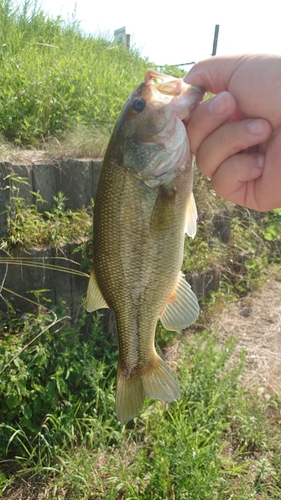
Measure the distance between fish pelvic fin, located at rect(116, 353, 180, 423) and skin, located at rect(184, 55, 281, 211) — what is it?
882mm

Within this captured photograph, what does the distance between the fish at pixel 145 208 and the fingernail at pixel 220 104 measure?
9 cm

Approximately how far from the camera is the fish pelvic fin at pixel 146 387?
196cm

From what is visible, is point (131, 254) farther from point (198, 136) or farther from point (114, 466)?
point (114, 466)

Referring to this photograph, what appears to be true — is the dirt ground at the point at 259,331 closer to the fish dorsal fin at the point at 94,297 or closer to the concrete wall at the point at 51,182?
the concrete wall at the point at 51,182

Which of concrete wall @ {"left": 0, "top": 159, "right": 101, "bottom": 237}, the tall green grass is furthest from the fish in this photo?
the tall green grass

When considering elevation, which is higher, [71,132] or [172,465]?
[71,132]

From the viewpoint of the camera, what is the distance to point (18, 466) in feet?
10.0

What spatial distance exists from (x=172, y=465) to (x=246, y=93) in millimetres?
2315

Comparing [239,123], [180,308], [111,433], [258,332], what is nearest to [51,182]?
[111,433]

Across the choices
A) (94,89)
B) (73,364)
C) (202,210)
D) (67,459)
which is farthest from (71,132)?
(67,459)

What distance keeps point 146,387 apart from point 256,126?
3.97 ft

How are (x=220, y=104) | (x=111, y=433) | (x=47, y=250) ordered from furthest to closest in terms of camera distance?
(x=47, y=250) → (x=111, y=433) → (x=220, y=104)

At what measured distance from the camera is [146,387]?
1980mm

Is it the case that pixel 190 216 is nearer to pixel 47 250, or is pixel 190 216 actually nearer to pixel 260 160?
pixel 260 160
